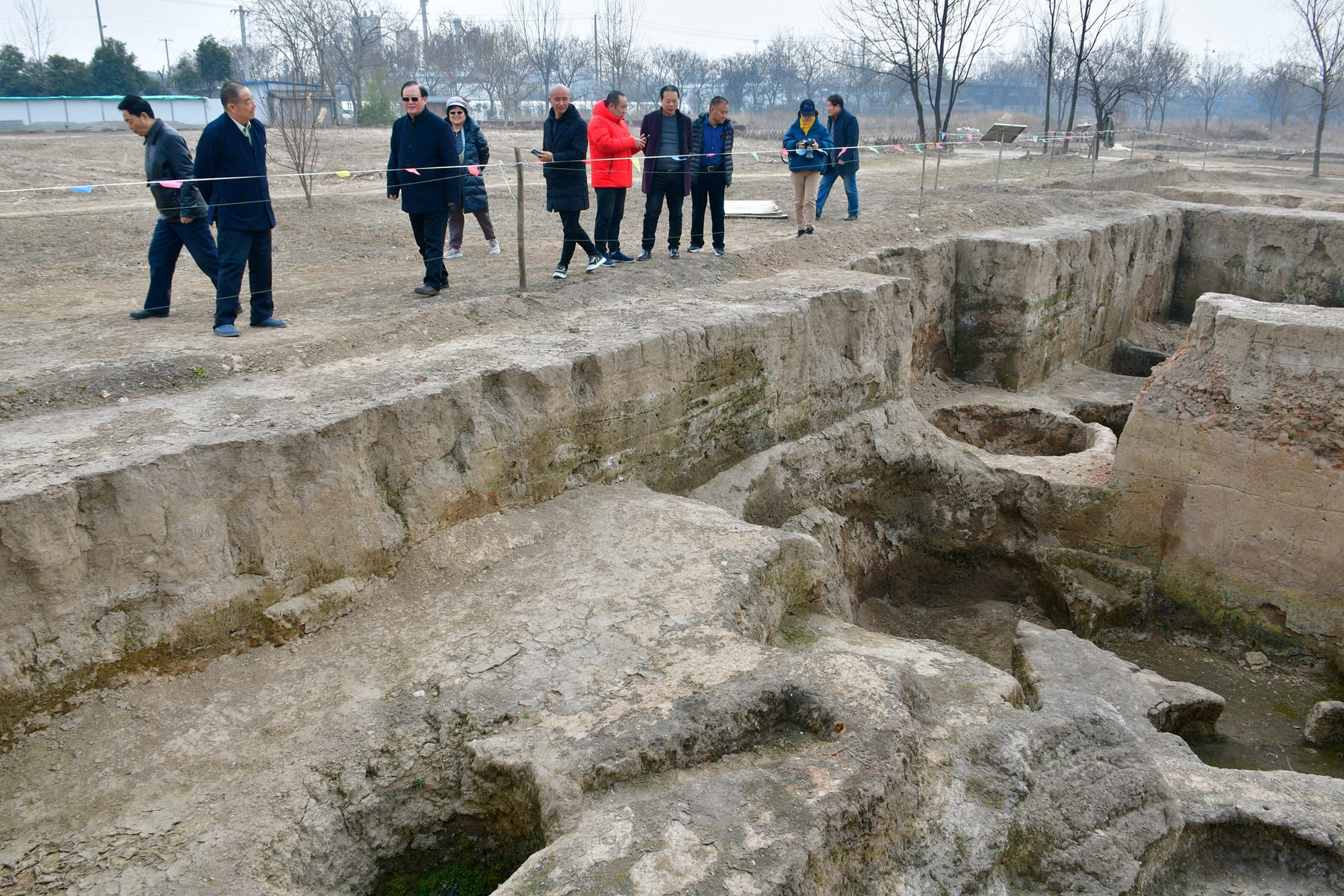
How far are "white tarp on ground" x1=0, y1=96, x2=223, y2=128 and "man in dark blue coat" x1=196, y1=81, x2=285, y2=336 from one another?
2014 cm

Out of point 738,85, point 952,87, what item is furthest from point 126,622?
point 738,85

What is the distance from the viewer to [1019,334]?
10602 mm

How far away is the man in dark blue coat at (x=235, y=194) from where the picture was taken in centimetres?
577


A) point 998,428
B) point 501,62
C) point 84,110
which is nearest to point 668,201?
point 998,428

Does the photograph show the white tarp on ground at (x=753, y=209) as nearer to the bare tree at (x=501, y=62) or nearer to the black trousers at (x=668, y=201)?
the black trousers at (x=668, y=201)

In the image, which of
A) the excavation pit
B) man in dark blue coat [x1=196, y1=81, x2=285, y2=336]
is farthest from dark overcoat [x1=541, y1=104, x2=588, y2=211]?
the excavation pit

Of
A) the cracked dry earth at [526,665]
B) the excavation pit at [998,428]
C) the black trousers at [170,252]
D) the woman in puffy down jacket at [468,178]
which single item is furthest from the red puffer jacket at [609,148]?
the excavation pit at [998,428]

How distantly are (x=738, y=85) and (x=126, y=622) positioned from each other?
58.3 meters

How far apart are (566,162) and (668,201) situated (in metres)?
1.41

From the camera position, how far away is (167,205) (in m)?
5.99

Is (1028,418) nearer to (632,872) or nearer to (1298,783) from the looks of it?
(1298,783)

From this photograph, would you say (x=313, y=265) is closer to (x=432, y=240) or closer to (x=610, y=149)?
(x=432, y=240)

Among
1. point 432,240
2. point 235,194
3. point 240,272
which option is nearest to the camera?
point 235,194

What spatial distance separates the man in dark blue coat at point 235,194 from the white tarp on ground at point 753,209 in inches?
255
